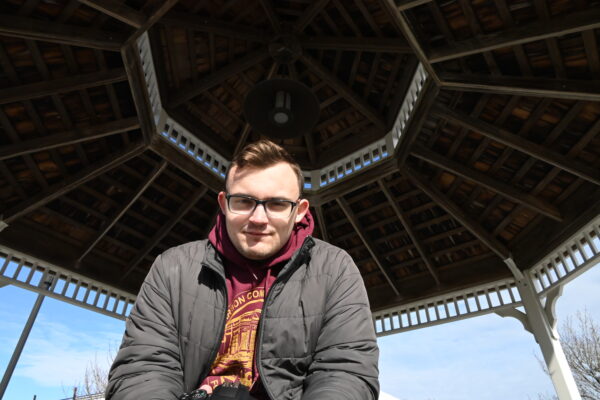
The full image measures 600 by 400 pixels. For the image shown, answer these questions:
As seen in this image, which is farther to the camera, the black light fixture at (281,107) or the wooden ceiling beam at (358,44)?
the wooden ceiling beam at (358,44)

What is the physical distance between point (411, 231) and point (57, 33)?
8.77 meters

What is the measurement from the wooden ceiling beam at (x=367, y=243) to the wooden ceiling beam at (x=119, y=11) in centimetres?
603

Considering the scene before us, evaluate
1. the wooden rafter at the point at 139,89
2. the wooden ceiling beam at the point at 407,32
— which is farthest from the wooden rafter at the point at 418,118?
the wooden rafter at the point at 139,89

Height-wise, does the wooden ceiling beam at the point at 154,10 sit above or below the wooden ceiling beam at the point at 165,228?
above

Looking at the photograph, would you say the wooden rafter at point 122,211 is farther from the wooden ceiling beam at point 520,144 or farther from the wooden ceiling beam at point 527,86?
the wooden ceiling beam at point 527,86

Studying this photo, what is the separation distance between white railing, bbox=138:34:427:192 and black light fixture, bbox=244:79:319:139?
276 cm

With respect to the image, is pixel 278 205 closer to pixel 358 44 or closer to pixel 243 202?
pixel 243 202

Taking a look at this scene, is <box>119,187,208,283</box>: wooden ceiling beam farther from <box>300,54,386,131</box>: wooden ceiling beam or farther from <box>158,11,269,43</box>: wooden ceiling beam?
<box>300,54,386,131</box>: wooden ceiling beam

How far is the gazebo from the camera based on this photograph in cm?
637

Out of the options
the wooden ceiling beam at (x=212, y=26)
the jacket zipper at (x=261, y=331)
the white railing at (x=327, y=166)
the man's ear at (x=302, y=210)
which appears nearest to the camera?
the jacket zipper at (x=261, y=331)

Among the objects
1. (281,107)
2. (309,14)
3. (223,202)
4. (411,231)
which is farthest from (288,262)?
(411,231)

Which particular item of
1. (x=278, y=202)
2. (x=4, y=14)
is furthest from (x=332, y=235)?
(x=278, y=202)

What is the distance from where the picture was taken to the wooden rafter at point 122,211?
9438 millimetres

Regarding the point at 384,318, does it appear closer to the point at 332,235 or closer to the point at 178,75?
the point at 332,235
